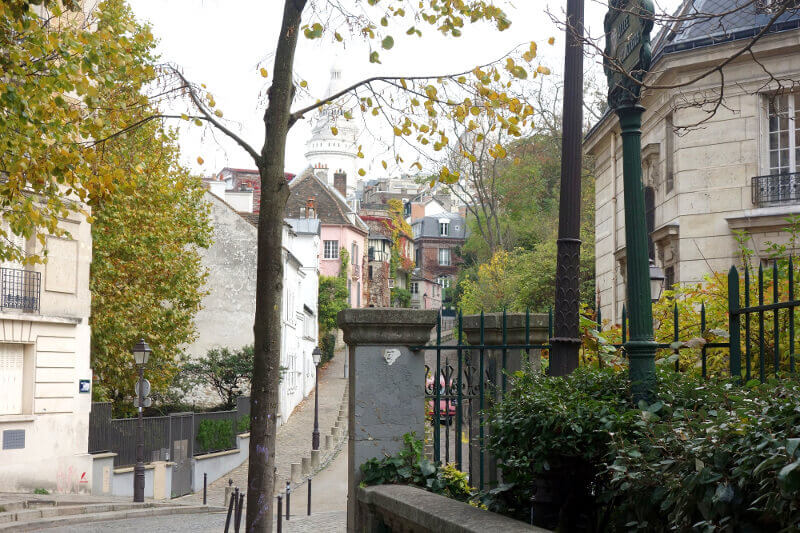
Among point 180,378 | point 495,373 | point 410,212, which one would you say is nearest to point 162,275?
point 180,378

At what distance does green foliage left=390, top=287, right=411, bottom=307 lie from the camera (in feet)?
289

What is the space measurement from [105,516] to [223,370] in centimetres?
1666

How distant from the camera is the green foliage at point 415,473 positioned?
6684 mm

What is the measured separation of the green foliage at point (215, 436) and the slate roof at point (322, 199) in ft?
122

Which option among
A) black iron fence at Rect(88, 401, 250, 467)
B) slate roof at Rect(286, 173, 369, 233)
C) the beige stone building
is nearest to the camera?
the beige stone building

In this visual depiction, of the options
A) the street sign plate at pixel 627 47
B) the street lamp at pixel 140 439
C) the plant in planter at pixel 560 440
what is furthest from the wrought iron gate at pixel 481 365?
the street lamp at pixel 140 439

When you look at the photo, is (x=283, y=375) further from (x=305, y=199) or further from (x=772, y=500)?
(x=772, y=500)

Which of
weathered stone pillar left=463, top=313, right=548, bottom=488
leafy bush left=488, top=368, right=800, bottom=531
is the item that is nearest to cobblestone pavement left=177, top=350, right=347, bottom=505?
weathered stone pillar left=463, top=313, right=548, bottom=488

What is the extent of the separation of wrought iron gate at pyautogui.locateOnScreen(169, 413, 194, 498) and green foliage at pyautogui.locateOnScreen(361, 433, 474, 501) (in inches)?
932

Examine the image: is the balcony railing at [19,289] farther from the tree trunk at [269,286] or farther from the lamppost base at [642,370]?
the lamppost base at [642,370]

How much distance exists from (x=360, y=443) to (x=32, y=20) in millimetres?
6747

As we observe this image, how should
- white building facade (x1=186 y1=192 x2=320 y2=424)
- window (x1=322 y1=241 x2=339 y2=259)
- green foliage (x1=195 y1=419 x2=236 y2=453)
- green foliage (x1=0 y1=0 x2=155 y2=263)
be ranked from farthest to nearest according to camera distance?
window (x1=322 y1=241 x2=339 y2=259) → white building facade (x1=186 y1=192 x2=320 y2=424) → green foliage (x1=195 y1=419 x2=236 y2=453) → green foliage (x1=0 y1=0 x2=155 y2=263)

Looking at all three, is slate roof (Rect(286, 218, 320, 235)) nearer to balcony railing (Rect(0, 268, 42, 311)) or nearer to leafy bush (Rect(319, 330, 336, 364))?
leafy bush (Rect(319, 330, 336, 364))

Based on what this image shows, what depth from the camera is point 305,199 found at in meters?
69.8
